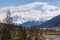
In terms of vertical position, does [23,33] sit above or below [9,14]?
below

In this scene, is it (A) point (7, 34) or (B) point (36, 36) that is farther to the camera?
(B) point (36, 36)

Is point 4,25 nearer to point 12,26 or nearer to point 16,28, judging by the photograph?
point 12,26

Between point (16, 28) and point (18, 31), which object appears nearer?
point (18, 31)

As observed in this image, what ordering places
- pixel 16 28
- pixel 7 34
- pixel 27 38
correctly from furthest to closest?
pixel 16 28, pixel 27 38, pixel 7 34

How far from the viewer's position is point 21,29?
13320mm

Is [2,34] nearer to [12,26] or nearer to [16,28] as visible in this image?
[12,26]

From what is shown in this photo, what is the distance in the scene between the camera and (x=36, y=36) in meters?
14.0

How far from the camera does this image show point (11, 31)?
42.6ft

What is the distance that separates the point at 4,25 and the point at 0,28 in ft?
1.07

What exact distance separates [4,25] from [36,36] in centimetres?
222

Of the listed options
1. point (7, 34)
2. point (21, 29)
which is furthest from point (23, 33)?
point (7, 34)

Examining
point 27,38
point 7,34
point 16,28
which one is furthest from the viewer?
point 16,28

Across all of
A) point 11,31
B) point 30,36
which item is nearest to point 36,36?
point 30,36

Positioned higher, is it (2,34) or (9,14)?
(9,14)
